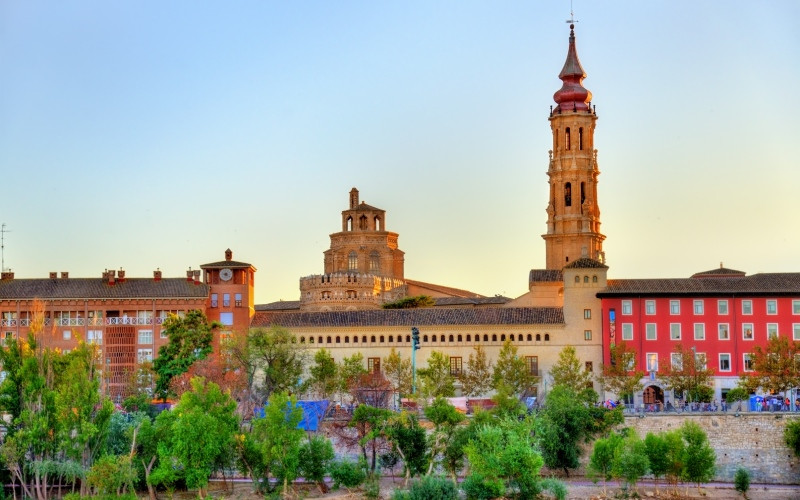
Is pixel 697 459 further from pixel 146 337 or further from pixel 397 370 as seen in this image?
pixel 146 337

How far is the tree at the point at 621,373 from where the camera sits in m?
73.2

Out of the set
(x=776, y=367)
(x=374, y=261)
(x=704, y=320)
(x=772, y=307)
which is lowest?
(x=776, y=367)

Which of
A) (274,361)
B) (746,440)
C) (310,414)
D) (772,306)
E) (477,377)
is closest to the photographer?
(746,440)

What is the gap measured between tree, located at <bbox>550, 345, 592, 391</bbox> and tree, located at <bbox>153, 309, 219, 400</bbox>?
1780 cm

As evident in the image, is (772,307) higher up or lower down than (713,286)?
lower down

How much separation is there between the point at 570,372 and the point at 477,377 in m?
5.27

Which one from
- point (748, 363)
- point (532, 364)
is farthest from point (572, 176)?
point (748, 363)

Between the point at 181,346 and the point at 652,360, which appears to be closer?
the point at 181,346

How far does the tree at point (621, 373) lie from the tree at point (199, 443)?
2265 centimetres

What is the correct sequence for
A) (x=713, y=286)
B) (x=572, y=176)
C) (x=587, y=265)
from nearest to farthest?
(x=713, y=286) < (x=587, y=265) < (x=572, y=176)

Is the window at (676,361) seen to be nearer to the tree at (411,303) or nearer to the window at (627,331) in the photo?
the window at (627,331)

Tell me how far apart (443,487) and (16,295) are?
3621 cm

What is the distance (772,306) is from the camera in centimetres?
7812

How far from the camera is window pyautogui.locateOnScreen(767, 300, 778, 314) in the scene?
7806cm
